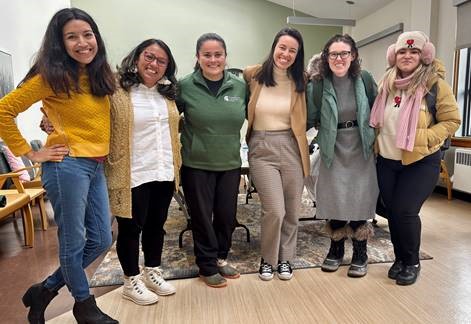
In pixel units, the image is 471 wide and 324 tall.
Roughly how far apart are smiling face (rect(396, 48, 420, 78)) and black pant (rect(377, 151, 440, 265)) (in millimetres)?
509

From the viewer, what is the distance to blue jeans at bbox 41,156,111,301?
59.4 inches

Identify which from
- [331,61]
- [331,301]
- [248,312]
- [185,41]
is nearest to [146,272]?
[248,312]

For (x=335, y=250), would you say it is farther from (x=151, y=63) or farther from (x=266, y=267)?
(x=151, y=63)

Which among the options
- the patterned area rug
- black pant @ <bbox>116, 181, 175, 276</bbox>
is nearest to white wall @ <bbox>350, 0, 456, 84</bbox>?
the patterned area rug

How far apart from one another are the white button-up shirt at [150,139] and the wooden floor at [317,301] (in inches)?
27.3

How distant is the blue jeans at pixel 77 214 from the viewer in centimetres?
151

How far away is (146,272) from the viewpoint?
211 cm

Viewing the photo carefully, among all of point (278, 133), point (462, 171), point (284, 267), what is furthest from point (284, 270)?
point (462, 171)

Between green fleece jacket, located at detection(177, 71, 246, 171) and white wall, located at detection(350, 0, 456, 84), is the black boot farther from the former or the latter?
white wall, located at detection(350, 0, 456, 84)

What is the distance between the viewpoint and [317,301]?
2.01 meters

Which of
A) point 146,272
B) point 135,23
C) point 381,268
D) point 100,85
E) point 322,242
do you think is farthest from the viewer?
point 135,23

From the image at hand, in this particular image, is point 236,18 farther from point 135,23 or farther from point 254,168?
point 254,168

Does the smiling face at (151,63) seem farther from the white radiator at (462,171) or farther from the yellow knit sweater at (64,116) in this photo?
the white radiator at (462,171)

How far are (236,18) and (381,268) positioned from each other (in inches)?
250
